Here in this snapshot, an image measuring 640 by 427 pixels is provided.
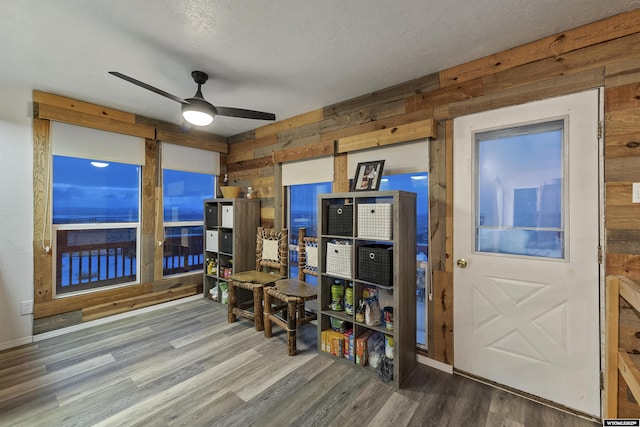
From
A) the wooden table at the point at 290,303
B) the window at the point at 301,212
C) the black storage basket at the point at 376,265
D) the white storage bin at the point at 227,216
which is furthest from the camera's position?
the white storage bin at the point at 227,216

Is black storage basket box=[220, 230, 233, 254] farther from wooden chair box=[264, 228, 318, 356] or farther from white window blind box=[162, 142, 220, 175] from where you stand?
white window blind box=[162, 142, 220, 175]

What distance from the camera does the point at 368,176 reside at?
2.56 metres

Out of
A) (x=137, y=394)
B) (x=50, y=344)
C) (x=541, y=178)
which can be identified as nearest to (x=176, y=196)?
(x=50, y=344)

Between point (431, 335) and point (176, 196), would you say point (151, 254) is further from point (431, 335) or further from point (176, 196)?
point (431, 335)

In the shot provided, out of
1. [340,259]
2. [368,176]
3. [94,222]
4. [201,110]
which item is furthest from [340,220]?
[94,222]

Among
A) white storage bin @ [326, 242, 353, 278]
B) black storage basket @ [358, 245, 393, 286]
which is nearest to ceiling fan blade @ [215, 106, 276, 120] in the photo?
white storage bin @ [326, 242, 353, 278]

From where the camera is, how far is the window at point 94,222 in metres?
3.02

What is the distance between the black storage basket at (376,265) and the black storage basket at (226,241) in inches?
81.7

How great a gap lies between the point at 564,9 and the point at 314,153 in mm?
2230

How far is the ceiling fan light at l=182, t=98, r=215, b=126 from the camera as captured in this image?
218cm

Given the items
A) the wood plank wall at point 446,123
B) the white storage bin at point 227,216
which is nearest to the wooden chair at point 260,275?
the wood plank wall at point 446,123

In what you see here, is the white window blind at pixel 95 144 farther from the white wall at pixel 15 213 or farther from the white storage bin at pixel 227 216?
the white storage bin at pixel 227 216

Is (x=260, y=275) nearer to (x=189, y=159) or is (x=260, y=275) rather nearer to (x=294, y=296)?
(x=294, y=296)

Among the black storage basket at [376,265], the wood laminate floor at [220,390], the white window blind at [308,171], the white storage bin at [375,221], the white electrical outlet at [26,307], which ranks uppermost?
the white window blind at [308,171]
